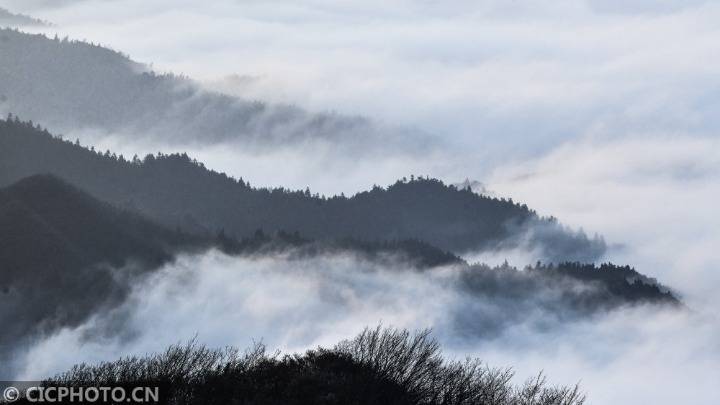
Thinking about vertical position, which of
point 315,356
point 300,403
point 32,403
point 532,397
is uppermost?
point 532,397

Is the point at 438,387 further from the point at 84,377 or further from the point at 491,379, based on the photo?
the point at 84,377

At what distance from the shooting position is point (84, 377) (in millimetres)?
108938

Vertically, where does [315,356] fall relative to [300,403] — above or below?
above

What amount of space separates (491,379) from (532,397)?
246 inches

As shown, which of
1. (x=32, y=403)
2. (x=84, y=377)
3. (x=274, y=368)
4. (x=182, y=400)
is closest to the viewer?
(x=32, y=403)

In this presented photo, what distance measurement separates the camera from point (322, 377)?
116875mm

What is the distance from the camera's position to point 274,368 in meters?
119

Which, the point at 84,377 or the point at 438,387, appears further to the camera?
the point at 438,387

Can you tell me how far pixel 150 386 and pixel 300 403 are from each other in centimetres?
1569

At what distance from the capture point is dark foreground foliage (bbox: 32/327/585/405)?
350 feet

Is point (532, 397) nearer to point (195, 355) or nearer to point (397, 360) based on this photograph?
point (397, 360)

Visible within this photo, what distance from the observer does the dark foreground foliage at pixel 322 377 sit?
106688 millimetres

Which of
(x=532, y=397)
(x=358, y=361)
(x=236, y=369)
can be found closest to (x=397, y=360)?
(x=358, y=361)

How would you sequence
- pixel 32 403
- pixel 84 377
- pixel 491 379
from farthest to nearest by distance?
pixel 491 379 → pixel 84 377 → pixel 32 403
